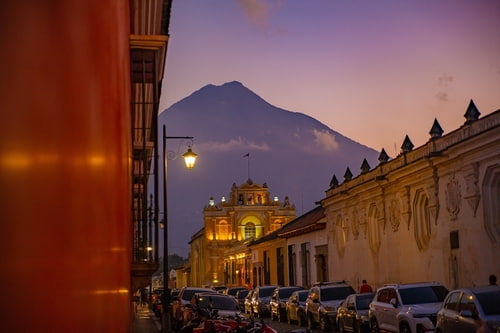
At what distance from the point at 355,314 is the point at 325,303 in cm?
399

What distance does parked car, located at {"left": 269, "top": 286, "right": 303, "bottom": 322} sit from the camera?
33.3 metres

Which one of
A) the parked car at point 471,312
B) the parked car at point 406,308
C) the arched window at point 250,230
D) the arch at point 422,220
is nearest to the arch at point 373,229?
the arch at point 422,220

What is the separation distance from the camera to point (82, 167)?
10.2 ft

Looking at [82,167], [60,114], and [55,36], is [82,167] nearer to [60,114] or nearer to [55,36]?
[60,114]

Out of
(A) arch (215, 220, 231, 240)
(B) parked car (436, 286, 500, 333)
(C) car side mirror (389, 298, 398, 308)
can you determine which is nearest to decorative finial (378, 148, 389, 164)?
(C) car side mirror (389, 298, 398, 308)

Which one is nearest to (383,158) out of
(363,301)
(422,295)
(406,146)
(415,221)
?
(406,146)

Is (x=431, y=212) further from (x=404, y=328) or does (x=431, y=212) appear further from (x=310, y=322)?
(x=404, y=328)

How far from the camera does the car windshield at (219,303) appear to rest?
24516 millimetres

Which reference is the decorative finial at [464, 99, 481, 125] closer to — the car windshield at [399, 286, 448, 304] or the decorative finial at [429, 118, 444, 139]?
the decorative finial at [429, 118, 444, 139]

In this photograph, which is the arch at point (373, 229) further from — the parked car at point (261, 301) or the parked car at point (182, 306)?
the parked car at point (182, 306)

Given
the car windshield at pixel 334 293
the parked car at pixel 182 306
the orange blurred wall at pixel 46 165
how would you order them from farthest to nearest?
the car windshield at pixel 334 293
the parked car at pixel 182 306
the orange blurred wall at pixel 46 165

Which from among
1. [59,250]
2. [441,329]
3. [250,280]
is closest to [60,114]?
[59,250]

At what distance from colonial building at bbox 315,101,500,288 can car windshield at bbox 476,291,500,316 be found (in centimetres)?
957

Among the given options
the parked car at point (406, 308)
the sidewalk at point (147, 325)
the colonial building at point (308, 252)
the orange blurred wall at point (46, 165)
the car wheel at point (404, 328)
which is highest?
the colonial building at point (308, 252)
